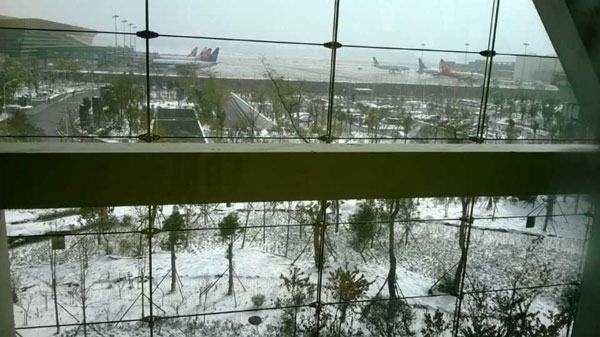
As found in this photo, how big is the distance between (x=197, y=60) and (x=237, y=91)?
151 millimetres

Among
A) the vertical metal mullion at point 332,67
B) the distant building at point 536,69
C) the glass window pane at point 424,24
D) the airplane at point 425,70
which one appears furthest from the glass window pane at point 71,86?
A: the distant building at point 536,69

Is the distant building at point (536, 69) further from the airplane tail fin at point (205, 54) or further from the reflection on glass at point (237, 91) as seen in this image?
the airplane tail fin at point (205, 54)

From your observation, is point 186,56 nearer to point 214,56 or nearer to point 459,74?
point 214,56

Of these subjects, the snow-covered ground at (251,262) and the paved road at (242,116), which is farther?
the paved road at (242,116)

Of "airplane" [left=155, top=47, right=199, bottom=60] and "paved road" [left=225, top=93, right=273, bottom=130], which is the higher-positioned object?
"airplane" [left=155, top=47, right=199, bottom=60]

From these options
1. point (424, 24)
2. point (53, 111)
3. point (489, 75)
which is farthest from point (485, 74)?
point (53, 111)

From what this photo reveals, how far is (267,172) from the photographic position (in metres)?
1.25

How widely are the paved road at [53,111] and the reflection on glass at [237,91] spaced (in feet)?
0.71

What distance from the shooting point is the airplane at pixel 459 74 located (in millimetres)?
1646

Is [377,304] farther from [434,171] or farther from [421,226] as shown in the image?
[434,171]

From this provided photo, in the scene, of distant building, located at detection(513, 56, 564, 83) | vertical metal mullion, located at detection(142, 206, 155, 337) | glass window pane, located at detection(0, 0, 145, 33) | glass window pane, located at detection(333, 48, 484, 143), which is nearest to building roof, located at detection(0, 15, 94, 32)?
glass window pane, located at detection(0, 0, 145, 33)

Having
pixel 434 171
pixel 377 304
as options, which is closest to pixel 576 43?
pixel 434 171

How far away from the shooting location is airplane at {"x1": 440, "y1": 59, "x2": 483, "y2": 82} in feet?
5.40

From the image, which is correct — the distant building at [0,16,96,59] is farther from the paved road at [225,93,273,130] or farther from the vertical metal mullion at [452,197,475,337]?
the vertical metal mullion at [452,197,475,337]
